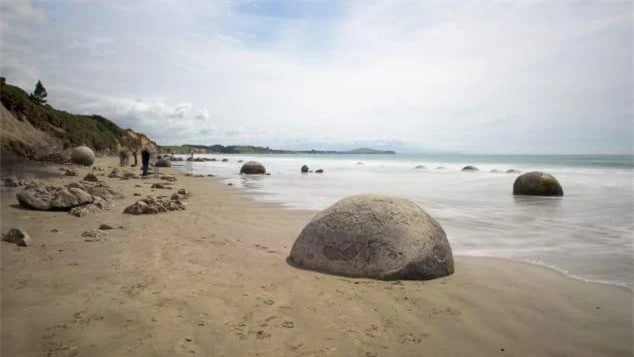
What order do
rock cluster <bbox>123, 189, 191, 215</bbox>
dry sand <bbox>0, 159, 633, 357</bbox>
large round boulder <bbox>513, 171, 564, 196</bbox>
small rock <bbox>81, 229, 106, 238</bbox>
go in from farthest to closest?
large round boulder <bbox>513, 171, 564, 196</bbox> < rock cluster <bbox>123, 189, 191, 215</bbox> < small rock <bbox>81, 229, 106, 238</bbox> < dry sand <bbox>0, 159, 633, 357</bbox>

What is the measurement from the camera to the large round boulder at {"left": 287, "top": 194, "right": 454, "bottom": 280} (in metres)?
4.55

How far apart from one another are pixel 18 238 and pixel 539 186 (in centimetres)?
1589

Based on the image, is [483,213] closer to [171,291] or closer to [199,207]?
[199,207]

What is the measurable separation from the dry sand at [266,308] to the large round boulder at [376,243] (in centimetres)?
19

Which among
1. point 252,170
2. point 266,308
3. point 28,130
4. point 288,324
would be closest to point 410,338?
point 288,324

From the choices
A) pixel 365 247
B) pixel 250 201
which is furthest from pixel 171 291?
pixel 250 201

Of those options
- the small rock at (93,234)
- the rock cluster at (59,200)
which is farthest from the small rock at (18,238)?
the rock cluster at (59,200)

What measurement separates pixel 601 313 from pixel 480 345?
161 centimetres

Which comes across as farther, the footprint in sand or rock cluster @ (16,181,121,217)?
rock cluster @ (16,181,121,217)

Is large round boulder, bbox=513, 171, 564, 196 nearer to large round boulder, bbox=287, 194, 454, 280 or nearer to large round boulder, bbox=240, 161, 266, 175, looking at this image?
large round boulder, bbox=287, 194, 454, 280

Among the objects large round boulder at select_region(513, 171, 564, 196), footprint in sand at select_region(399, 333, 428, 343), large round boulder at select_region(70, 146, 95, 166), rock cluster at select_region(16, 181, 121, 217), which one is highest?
large round boulder at select_region(70, 146, 95, 166)

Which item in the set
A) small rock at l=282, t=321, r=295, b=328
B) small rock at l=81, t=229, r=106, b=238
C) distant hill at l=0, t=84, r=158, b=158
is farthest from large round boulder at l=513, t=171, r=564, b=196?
distant hill at l=0, t=84, r=158, b=158

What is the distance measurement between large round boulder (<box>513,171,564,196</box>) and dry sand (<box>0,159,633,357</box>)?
37.2 ft

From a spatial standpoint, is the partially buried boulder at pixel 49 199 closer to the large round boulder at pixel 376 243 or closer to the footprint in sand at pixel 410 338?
the large round boulder at pixel 376 243
